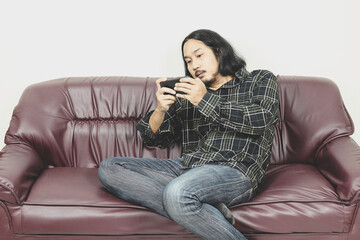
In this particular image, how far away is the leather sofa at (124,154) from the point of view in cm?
178

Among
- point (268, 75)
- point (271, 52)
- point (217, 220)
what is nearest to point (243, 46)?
point (271, 52)

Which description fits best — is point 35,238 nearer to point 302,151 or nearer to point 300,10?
point 302,151

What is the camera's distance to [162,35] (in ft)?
8.45

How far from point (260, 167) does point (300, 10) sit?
1.14 m

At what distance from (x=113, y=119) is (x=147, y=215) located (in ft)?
2.48

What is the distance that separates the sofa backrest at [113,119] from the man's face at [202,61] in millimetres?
378

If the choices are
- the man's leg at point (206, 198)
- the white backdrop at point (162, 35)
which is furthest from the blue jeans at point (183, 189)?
the white backdrop at point (162, 35)

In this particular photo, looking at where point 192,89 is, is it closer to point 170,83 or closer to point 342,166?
point 170,83

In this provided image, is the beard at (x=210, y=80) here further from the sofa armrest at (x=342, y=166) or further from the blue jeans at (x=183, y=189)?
the sofa armrest at (x=342, y=166)

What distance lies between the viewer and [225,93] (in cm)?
207

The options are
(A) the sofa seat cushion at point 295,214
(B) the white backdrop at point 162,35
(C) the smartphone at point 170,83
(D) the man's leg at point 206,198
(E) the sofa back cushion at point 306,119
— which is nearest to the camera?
(D) the man's leg at point 206,198

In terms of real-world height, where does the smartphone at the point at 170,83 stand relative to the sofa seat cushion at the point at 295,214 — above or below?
above

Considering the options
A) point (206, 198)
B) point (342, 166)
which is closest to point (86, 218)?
point (206, 198)

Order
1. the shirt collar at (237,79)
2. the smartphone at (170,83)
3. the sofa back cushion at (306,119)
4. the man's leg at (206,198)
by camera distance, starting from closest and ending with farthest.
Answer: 1. the man's leg at (206,198)
2. the smartphone at (170,83)
3. the shirt collar at (237,79)
4. the sofa back cushion at (306,119)
